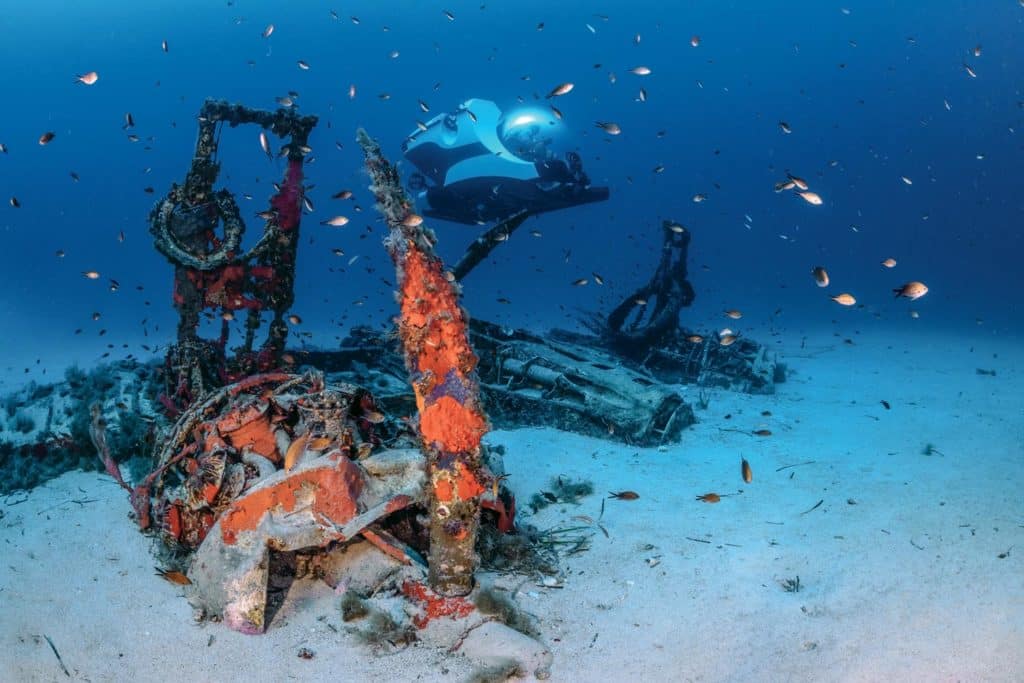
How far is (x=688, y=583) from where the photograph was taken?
4.60 metres

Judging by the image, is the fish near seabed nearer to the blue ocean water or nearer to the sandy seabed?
the sandy seabed

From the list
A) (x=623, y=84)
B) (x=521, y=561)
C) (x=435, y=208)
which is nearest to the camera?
(x=521, y=561)

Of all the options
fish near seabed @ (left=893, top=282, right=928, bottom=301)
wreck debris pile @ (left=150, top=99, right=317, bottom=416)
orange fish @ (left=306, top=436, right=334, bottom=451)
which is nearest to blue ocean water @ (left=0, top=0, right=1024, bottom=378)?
wreck debris pile @ (left=150, top=99, right=317, bottom=416)

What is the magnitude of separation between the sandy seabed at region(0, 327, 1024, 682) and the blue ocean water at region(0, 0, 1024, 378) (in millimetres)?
72211

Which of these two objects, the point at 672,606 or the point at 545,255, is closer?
the point at 672,606

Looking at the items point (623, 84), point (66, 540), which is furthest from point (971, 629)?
point (623, 84)

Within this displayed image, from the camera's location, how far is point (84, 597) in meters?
4.40

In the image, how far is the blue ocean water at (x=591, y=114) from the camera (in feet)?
318

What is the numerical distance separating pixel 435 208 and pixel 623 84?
10990 centimetres

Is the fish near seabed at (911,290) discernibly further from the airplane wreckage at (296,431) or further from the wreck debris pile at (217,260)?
the wreck debris pile at (217,260)

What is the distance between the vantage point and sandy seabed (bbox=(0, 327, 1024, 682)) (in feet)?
11.6

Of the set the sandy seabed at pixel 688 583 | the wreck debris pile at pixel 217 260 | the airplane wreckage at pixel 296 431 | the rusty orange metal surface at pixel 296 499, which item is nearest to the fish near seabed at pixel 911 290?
the sandy seabed at pixel 688 583

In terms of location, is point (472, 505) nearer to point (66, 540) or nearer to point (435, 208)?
point (66, 540)

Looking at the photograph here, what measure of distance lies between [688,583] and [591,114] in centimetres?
12709
